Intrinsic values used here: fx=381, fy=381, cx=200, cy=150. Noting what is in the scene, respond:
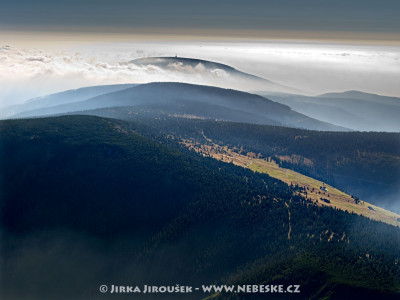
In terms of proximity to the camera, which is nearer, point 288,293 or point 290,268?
point 288,293

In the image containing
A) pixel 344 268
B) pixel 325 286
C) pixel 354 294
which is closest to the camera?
pixel 354 294

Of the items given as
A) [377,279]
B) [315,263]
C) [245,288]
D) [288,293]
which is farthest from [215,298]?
[377,279]

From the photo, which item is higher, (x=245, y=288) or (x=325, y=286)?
(x=325, y=286)

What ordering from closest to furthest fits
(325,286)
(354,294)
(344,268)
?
(354,294)
(325,286)
(344,268)

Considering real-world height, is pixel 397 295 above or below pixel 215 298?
above

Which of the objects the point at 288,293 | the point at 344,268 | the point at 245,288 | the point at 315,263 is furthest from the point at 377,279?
the point at 245,288

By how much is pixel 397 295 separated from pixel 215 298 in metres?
84.1

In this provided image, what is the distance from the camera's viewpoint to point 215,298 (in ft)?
639

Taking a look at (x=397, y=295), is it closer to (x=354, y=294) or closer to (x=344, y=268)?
(x=354, y=294)

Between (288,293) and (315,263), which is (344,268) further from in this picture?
(288,293)

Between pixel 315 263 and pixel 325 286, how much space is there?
25230 mm

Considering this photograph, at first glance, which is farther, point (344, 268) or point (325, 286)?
point (344, 268)

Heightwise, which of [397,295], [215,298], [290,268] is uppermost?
[397,295]

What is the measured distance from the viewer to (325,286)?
171 metres
